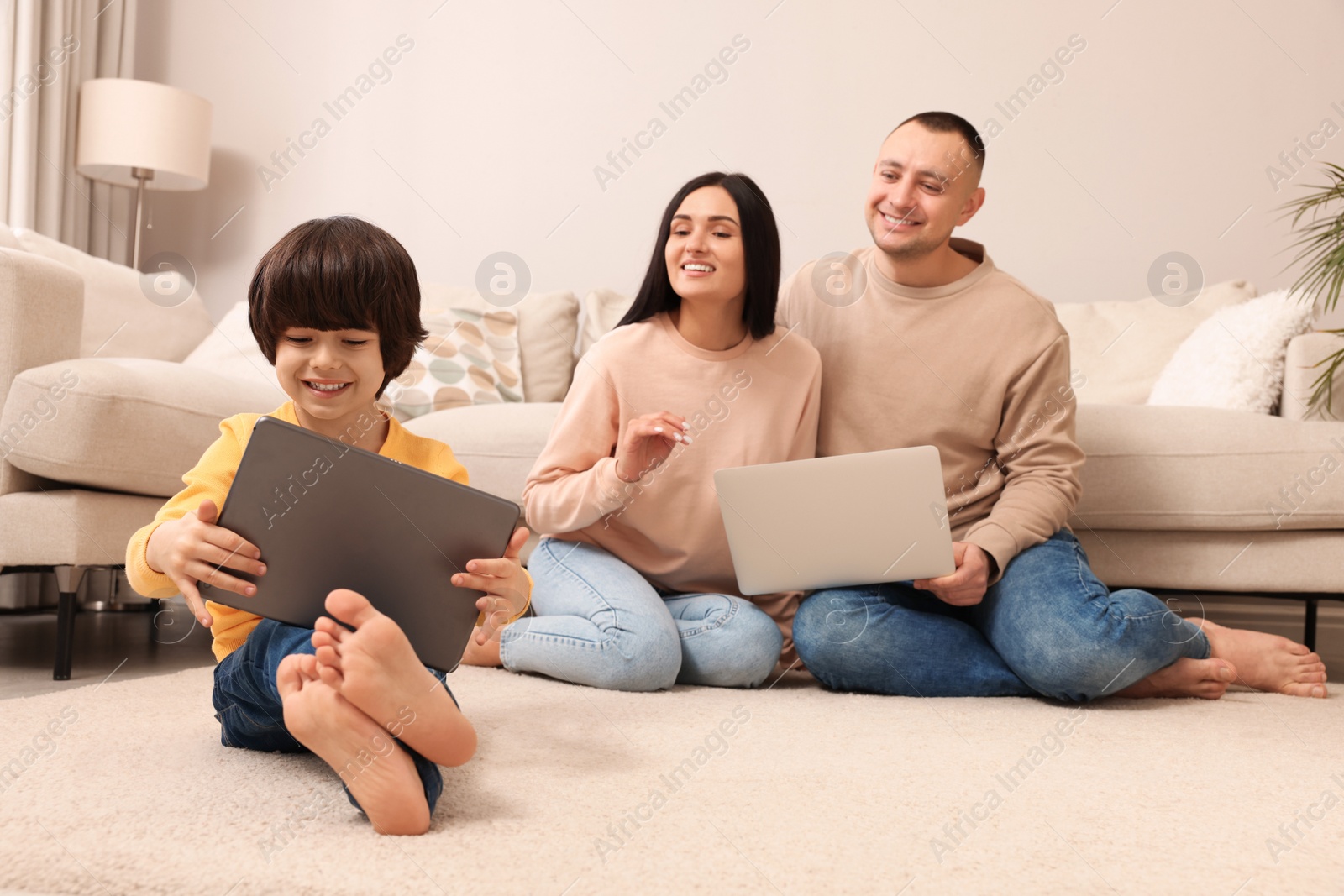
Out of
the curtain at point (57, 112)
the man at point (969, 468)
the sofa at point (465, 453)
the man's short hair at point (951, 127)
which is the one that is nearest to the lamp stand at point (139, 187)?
the curtain at point (57, 112)

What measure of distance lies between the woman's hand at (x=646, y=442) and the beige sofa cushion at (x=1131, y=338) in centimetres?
124

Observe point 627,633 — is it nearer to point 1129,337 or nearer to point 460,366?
point 460,366

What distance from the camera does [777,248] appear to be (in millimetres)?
1469

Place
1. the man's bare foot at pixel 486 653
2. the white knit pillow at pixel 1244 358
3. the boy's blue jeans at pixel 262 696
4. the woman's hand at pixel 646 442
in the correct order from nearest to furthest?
the boy's blue jeans at pixel 262 696 → the woman's hand at pixel 646 442 → the man's bare foot at pixel 486 653 → the white knit pillow at pixel 1244 358

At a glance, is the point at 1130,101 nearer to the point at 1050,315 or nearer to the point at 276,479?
the point at 1050,315

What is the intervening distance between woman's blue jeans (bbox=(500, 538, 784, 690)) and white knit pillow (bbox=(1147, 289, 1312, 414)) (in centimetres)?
100

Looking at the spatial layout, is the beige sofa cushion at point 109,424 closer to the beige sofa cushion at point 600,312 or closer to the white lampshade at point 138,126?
the beige sofa cushion at point 600,312

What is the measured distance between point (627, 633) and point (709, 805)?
50 cm

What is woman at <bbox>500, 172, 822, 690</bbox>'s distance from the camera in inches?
54.9

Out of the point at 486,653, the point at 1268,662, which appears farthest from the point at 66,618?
the point at 1268,662

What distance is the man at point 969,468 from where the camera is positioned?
1310mm

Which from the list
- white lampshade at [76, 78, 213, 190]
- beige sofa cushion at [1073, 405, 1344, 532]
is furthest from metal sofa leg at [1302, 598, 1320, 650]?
white lampshade at [76, 78, 213, 190]

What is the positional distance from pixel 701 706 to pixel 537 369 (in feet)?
4.61

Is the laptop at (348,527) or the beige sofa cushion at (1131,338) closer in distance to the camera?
the laptop at (348,527)
